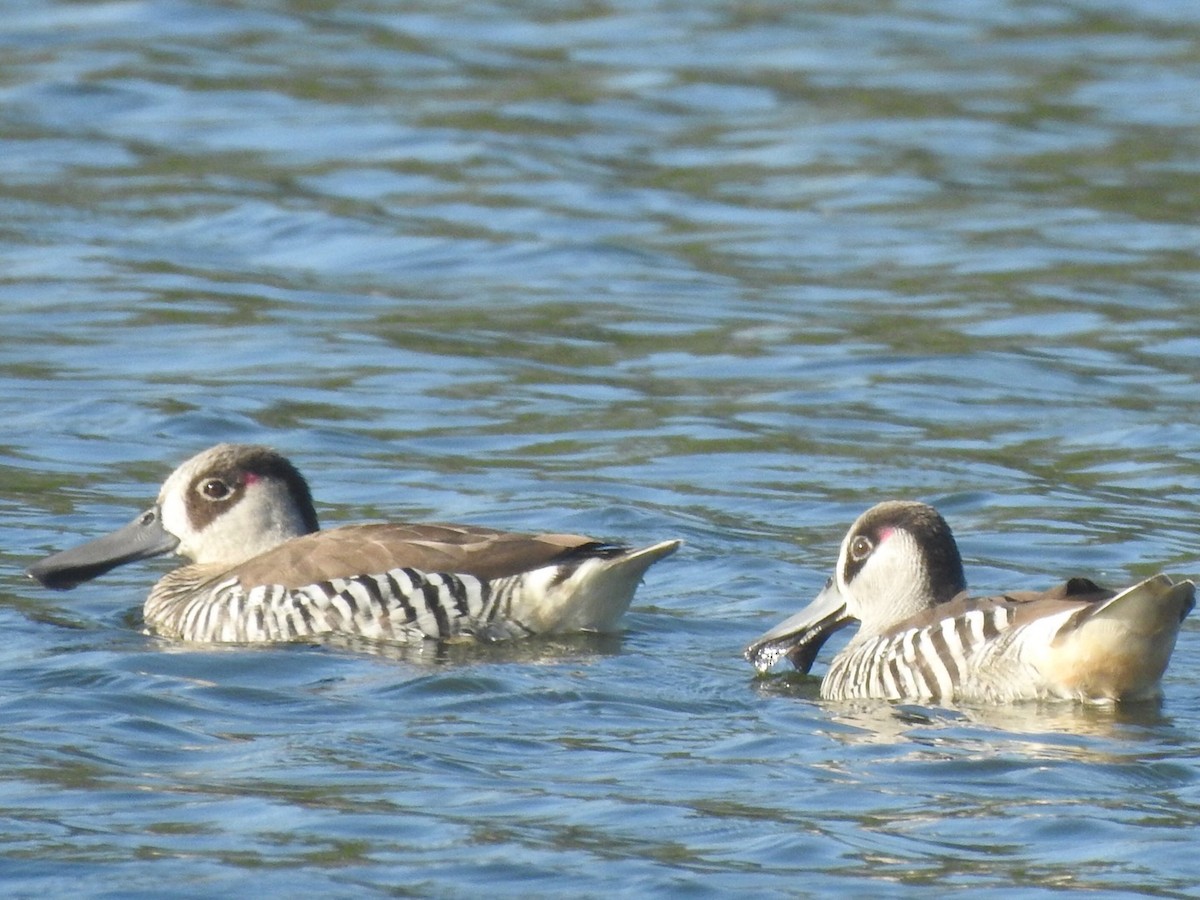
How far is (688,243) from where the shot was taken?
19.2 m

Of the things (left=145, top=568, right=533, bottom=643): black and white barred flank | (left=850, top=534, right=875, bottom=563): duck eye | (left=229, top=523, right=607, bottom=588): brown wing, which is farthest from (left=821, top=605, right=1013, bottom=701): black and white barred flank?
(left=145, top=568, right=533, bottom=643): black and white barred flank

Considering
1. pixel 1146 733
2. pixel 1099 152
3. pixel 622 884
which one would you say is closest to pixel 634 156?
pixel 1099 152

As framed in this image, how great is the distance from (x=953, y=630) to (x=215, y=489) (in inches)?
141

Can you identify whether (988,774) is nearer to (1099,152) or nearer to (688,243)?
(688,243)

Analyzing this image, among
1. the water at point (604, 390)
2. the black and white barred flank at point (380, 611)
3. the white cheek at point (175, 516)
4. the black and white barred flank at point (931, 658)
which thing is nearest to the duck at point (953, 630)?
the black and white barred flank at point (931, 658)

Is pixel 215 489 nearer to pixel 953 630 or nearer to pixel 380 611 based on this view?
pixel 380 611

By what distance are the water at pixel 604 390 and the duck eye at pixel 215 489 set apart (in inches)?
27.1

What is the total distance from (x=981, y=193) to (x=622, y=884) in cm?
1346

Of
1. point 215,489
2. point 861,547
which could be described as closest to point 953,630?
point 861,547

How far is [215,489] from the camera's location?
39.8ft

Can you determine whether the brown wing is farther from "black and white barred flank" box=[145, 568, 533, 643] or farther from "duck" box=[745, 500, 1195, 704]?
"duck" box=[745, 500, 1195, 704]

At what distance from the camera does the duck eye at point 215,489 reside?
39.8 ft

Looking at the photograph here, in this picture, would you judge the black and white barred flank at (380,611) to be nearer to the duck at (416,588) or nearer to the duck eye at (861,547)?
the duck at (416,588)

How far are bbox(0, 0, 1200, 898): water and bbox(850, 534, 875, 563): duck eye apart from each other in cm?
54
